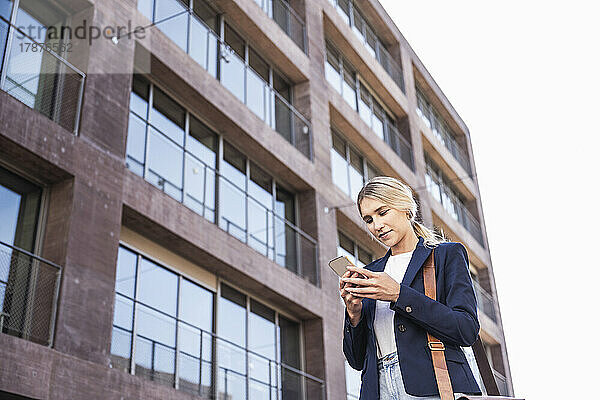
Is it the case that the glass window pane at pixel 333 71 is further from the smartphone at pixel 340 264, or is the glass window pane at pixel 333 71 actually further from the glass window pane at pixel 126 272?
the smartphone at pixel 340 264

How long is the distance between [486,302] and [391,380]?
28.2 meters

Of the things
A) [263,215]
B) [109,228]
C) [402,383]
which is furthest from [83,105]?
[402,383]

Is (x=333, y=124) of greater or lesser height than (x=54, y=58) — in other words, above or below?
above

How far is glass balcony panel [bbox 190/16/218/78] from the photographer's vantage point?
15617 mm

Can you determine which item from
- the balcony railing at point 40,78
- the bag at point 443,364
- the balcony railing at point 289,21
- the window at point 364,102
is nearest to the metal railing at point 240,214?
the balcony railing at point 40,78

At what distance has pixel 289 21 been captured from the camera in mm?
20859

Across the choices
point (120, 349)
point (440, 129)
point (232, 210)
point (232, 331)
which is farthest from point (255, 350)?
point (440, 129)

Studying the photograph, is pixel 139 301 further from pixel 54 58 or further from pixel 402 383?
pixel 402 383

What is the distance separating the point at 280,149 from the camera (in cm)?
1753

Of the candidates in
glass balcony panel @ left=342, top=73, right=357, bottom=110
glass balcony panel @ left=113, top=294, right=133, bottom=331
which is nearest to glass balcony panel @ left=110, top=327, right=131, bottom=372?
glass balcony panel @ left=113, top=294, right=133, bottom=331

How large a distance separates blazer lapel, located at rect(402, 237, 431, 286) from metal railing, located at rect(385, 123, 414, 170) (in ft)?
73.9

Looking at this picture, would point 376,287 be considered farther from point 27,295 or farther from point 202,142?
point 202,142

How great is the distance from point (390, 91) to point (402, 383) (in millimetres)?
23961

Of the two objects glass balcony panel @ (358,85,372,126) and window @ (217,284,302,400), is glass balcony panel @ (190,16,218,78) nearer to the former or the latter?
window @ (217,284,302,400)
